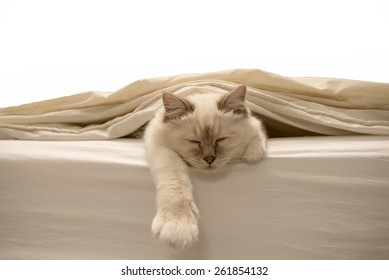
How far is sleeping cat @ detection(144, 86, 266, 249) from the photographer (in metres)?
1.10

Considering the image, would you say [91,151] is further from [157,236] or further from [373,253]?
[373,253]

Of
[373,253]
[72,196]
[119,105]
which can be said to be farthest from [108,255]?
[373,253]

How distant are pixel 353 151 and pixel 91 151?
3.09 ft

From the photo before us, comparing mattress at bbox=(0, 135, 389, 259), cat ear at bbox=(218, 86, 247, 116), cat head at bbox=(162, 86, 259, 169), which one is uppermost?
cat ear at bbox=(218, 86, 247, 116)

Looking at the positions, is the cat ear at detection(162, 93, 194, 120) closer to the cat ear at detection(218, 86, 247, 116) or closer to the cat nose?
the cat ear at detection(218, 86, 247, 116)

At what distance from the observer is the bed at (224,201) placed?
1127 millimetres

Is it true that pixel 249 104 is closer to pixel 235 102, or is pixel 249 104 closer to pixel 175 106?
pixel 235 102

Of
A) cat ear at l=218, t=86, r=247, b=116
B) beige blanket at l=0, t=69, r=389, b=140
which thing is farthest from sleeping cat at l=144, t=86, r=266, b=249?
beige blanket at l=0, t=69, r=389, b=140

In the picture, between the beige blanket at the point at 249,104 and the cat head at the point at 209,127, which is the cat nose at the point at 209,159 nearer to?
the cat head at the point at 209,127

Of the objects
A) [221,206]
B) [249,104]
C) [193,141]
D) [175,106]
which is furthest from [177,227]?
[249,104]

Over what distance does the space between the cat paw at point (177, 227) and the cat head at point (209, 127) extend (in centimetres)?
22

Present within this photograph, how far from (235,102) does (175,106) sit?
0.23 m

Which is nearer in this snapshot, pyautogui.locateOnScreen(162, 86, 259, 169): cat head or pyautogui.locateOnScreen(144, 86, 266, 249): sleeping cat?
pyautogui.locateOnScreen(144, 86, 266, 249): sleeping cat

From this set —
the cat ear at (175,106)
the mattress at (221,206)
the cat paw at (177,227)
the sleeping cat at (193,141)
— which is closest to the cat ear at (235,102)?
the sleeping cat at (193,141)
